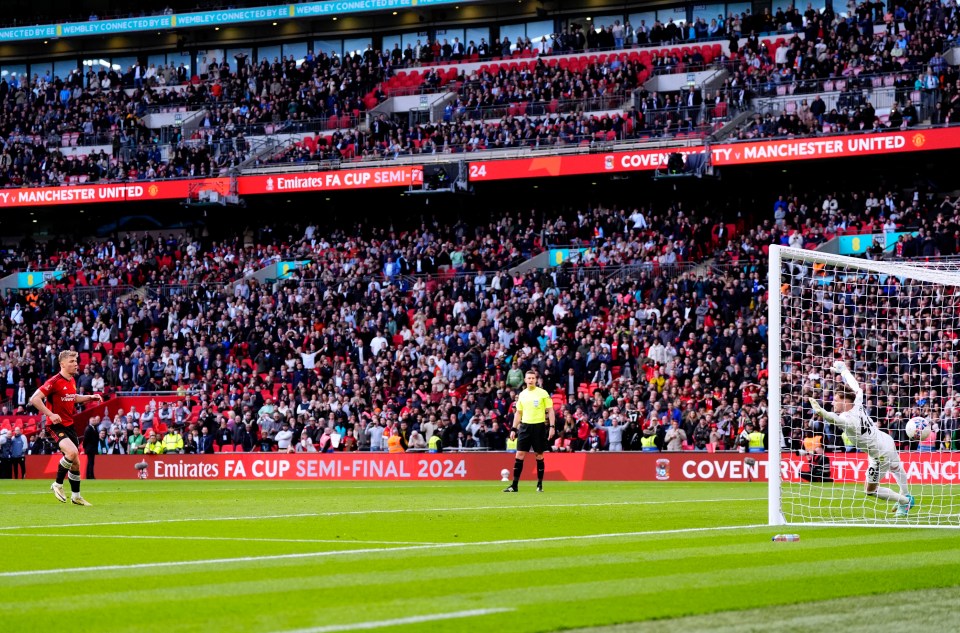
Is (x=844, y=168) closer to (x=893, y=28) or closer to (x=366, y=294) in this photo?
(x=893, y=28)

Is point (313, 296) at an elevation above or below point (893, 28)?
below

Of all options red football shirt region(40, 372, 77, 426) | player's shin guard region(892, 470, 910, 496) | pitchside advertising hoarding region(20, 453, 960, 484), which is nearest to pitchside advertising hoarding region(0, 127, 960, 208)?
pitchside advertising hoarding region(20, 453, 960, 484)

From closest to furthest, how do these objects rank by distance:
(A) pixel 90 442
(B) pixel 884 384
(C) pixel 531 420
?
(C) pixel 531 420 → (B) pixel 884 384 → (A) pixel 90 442

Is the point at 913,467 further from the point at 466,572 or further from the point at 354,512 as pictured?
the point at 466,572

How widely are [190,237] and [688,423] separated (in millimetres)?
29999

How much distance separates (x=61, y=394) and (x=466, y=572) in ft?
33.2

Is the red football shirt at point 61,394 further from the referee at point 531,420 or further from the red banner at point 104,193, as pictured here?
the red banner at point 104,193

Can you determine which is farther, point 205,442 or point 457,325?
point 457,325

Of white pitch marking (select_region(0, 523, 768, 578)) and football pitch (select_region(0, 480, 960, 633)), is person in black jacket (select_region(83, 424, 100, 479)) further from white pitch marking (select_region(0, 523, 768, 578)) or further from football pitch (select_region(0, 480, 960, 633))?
white pitch marking (select_region(0, 523, 768, 578))

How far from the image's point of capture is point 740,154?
4284cm

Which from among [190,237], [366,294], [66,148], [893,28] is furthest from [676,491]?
[66,148]

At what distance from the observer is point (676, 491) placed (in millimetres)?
23797

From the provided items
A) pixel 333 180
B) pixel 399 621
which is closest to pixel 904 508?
pixel 399 621

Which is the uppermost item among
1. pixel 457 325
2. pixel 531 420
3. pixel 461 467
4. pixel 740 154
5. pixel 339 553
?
pixel 740 154
